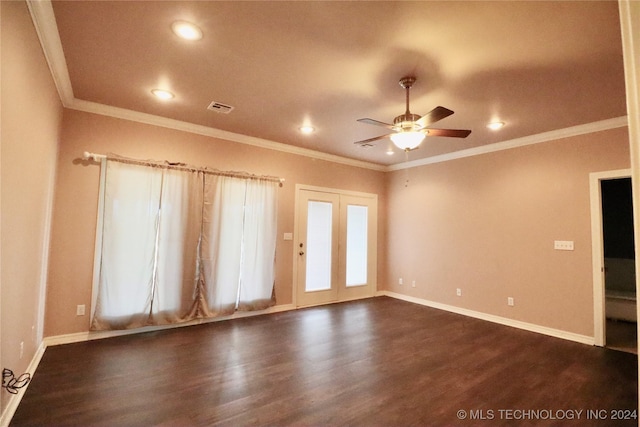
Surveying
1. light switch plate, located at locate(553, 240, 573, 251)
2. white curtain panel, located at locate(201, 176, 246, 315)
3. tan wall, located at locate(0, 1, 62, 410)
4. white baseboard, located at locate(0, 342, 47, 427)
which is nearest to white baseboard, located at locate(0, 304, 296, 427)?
white baseboard, located at locate(0, 342, 47, 427)

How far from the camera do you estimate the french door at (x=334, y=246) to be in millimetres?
5215

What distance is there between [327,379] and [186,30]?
9.96ft

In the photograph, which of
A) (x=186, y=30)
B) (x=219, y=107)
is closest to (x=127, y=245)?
(x=219, y=107)

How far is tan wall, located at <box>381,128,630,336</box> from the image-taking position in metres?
3.81

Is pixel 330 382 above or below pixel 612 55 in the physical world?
below

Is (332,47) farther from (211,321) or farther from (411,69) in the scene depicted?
(211,321)

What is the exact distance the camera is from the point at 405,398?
7.89 ft

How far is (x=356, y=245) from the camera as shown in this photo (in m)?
6.00

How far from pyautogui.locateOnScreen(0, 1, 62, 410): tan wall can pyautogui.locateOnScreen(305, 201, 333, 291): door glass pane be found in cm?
348

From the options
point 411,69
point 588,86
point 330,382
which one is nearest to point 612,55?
point 588,86

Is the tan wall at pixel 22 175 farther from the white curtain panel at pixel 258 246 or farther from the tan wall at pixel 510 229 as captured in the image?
the tan wall at pixel 510 229

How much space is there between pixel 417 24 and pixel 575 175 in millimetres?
3340

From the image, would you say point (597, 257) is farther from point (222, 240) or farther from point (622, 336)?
point (222, 240)

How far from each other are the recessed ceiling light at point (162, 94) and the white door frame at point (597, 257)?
202 inches
